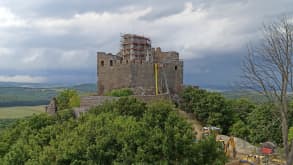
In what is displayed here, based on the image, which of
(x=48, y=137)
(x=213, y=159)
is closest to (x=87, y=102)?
(x=48, y=137)

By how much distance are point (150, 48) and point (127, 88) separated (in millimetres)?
10667

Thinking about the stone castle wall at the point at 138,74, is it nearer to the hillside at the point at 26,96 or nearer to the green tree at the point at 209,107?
the green tree at the point at 209,107

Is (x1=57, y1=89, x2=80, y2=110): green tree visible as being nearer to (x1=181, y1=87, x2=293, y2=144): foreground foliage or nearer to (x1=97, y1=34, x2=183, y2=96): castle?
(x1=97, y1=34, x2=183, y2=96): castle

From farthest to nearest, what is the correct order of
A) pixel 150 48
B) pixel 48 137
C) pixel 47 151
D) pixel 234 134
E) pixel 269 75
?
pixel 150 48
pixel 234 134
pixel 48 137
pixel 47 151
pixel 269 75

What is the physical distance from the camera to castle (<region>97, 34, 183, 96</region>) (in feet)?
153

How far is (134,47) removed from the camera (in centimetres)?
5450

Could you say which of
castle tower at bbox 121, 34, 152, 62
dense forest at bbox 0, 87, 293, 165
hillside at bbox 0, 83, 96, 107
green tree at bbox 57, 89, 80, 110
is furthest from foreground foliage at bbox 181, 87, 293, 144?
hillside at bbox 0, 83, 96, 107

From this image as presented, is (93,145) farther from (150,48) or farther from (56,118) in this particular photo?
(150,48)

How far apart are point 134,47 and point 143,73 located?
869 cm

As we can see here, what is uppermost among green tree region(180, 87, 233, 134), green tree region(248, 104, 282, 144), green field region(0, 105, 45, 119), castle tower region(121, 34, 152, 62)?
castle tower region(121, 34, 152, 62)

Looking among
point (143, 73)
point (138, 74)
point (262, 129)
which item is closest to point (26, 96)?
point (138, 74)

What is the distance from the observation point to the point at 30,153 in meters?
26.8

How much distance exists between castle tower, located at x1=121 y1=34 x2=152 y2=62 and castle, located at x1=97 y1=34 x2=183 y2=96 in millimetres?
1943

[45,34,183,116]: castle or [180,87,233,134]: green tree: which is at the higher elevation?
[45,34,183,116]: castle
